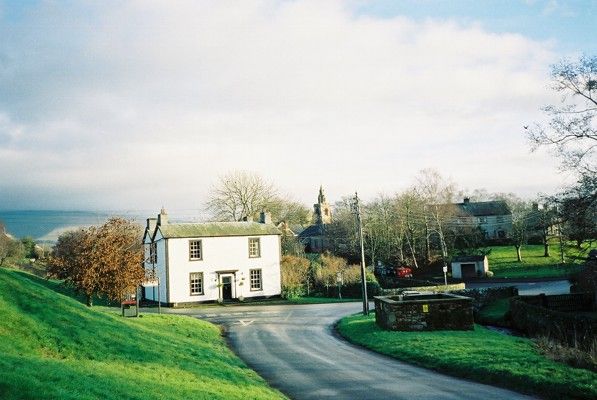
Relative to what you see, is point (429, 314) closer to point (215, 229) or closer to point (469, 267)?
point (215, 229)

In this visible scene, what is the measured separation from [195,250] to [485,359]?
35.9m

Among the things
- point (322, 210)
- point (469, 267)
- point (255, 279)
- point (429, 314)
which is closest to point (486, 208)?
point (469, 267)

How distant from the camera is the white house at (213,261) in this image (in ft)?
161

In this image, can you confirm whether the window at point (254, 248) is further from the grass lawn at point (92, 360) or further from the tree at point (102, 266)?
the grass lawn at point (92, 360)

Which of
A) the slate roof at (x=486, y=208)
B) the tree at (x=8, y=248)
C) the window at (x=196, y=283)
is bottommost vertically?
the window at (x=196, y=283)

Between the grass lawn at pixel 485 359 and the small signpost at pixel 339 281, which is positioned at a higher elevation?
the small signpost at pixel 339 281

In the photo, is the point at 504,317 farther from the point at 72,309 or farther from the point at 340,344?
the point at 72,309

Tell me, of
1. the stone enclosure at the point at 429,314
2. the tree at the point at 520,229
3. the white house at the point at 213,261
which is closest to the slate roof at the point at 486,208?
the tree at the point at 520,229

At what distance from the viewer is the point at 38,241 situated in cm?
8712

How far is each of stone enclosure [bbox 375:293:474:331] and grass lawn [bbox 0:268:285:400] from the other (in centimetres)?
1028

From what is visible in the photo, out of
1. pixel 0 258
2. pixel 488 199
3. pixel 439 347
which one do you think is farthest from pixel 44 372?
pixel 488 199

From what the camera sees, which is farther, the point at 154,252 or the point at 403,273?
the point at 403,273

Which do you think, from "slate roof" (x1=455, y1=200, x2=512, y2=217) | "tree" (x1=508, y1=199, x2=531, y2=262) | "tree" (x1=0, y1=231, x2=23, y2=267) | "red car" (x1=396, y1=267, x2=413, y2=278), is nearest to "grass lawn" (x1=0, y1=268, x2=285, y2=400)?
"red car" (x1=396, y1=267, x2=413, y2=278)

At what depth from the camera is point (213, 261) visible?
50.6 meters
